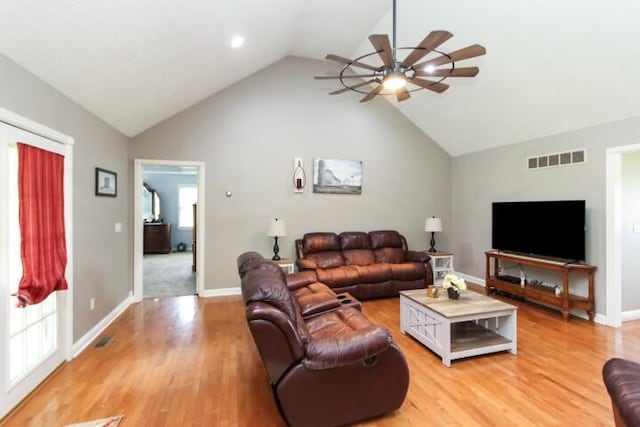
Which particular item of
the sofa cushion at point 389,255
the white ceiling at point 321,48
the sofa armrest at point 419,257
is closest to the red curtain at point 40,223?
the white ceiling at point 321,48

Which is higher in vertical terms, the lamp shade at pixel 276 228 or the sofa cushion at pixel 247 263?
the lamp shade at pixel 276 228

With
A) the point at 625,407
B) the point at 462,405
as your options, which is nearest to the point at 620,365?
the point at 625,407

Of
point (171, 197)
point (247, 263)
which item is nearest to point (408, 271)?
point (247, 263)

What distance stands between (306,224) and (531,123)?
375cm

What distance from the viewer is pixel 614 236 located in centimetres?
360

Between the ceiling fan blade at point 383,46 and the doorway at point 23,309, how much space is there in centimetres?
262

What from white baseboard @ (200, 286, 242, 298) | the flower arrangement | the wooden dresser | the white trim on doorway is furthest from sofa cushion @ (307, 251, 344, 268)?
the wooden dresser

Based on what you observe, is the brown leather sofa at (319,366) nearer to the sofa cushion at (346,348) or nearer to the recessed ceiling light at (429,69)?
the sofa cushion at (346,348)

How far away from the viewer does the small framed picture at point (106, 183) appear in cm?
345

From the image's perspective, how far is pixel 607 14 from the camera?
8.73 feet

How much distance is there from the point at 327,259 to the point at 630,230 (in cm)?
409

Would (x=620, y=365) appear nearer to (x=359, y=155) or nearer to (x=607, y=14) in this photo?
(x=607, y=14)

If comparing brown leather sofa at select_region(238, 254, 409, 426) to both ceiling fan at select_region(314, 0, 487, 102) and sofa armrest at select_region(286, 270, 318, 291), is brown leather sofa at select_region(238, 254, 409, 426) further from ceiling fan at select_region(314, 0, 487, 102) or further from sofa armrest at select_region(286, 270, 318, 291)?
ceiling fan at select_region(314, 0, 487, 102)

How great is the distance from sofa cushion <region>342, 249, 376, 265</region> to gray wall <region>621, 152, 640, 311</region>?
129 inches
